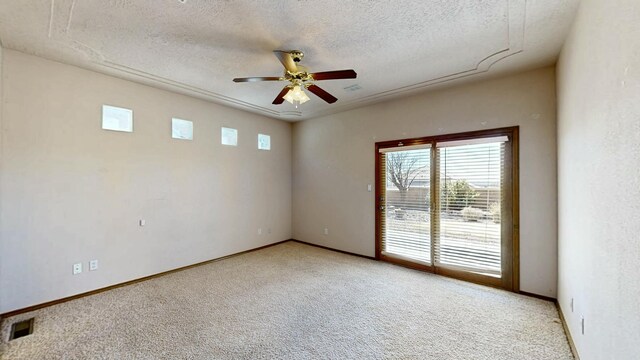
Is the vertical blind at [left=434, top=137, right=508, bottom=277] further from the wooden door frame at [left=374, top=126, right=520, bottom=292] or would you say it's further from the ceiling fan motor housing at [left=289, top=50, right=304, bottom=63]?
the ceiling fan motor housing at [left=289, top=50, right=304, bottom=63]

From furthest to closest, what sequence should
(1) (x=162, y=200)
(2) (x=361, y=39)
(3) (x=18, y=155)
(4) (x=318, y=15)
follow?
1. (1) (x=162, y=200)
2. (3) (x=18, y=155)
3. (2) (x=361, y=39)
4. (4) (x=318, y=15)

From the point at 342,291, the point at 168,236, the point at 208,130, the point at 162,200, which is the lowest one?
the point at 342,291

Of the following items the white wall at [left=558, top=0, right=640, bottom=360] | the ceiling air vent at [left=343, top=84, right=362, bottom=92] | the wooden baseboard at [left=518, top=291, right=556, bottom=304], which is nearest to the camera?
the white wall at [left=558, top=0, right=640, bottom=360]

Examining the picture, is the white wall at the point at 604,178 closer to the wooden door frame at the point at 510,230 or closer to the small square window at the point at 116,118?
the wooden door frame at the point at 510,230

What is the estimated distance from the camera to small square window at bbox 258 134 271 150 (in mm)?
5448

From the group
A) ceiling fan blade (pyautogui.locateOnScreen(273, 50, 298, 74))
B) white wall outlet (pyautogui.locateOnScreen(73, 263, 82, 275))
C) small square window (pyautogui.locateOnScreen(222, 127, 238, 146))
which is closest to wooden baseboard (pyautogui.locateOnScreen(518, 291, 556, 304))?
ceiling fan blade (pyautogui.locateOnScreen(273, 50, 298, 74))

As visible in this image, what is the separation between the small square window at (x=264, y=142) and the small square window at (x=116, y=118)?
2.33 metres

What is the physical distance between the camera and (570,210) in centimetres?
236

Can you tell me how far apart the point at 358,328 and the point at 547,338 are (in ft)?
5.70

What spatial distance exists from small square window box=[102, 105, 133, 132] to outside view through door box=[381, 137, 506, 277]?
4.05m

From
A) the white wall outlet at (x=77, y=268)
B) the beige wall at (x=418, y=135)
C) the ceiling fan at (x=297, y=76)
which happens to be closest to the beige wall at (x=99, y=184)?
the white wall outlet at (x=77, y=268)

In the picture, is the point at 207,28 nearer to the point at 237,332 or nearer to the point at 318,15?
the point at 318,15

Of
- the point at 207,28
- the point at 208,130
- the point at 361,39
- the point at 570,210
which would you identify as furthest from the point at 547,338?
the point at 208,130

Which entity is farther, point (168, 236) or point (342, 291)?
point (168, 236)
